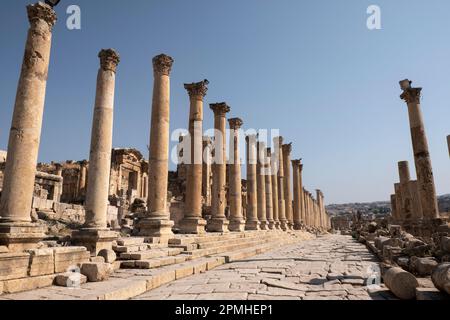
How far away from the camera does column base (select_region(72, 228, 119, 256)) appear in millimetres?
8930

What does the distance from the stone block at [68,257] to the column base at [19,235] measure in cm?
54

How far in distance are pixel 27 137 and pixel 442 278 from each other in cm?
828

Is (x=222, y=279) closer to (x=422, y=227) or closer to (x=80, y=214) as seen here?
(x=422, y=227)

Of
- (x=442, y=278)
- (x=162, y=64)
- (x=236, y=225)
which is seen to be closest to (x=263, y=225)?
(x=236, y=225)

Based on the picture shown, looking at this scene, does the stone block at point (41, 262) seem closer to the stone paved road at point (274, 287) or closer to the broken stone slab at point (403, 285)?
the stone paved road at point (274, 287)

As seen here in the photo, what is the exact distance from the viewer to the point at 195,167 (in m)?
16.4

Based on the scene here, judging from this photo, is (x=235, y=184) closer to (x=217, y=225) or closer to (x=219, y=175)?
(x=219, y=175)

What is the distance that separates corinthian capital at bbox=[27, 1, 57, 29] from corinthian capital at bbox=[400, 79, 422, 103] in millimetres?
19744

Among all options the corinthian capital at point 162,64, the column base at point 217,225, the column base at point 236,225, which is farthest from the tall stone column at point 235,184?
the corinthian capital at point 162,64

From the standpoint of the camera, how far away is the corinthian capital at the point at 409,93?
20.3m

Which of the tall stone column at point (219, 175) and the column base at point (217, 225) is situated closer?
the column base at point (217, 225)

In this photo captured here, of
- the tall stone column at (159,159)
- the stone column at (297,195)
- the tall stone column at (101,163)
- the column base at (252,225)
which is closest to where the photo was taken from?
the tall stone column at (101,163)

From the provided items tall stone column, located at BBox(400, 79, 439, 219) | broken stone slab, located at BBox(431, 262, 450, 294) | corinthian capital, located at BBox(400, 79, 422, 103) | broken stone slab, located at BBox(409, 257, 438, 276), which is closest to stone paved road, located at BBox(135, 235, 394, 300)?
broken stone slab, located at BBox(431, 262, 450, 294)

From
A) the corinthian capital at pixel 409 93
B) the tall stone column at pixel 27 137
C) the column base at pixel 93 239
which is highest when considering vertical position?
the corinthian capital at pixel 409 93
